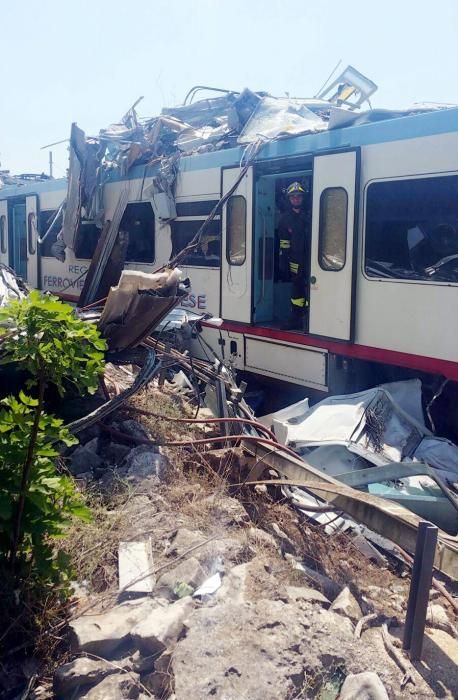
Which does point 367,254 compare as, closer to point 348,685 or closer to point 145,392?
point 145,392

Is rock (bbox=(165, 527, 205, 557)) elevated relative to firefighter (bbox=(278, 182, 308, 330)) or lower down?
lower down

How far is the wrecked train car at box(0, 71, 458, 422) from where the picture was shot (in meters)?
5.52

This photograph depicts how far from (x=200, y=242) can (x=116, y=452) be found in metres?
3.51

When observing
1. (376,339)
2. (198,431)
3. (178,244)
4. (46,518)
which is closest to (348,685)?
(46,518)

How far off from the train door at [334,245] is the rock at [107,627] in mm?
3650

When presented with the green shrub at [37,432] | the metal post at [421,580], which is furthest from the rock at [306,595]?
the green shrub at [37,432]

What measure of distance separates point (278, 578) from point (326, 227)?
373 centimetres

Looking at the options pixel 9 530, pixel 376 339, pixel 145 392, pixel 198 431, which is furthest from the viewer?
pixel 376 339

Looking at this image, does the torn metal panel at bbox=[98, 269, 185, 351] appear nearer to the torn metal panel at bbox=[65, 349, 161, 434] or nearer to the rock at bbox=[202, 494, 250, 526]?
the torn metal panel at bbox=[65, 349, 161, 434]

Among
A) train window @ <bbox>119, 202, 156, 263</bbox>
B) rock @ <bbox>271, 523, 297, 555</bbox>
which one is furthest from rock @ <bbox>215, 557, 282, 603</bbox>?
train window @ <bbox>119, 202, 156, 263</bbox>

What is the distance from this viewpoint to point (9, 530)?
9.39 ft

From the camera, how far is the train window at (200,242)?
7.41 m

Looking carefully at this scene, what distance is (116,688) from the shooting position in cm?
261

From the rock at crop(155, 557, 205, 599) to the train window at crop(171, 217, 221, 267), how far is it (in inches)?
181
